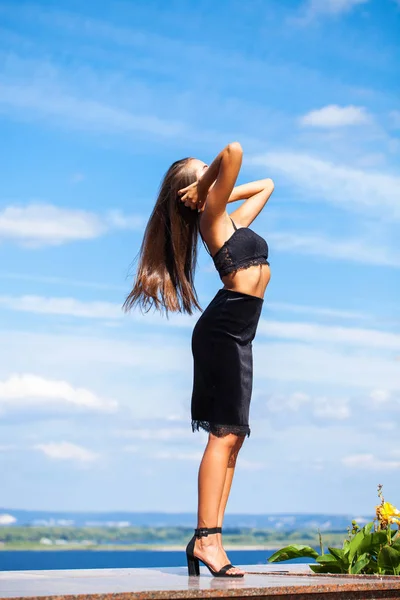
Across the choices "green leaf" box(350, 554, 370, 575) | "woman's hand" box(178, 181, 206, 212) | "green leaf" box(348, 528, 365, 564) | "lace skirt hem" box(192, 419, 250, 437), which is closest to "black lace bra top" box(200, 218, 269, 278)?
"woman's hand" box(178, 181, 206, 212)

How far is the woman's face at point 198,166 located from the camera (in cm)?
540

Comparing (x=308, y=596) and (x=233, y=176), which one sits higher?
(x=233, y=176)

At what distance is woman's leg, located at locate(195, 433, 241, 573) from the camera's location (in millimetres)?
4906

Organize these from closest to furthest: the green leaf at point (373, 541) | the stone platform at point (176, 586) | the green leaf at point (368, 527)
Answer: the stone platform at point (176, 586) < the green leaf at point (373, 541) < the green leaf at point (368, 527)

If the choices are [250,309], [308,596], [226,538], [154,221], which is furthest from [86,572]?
[226,538]

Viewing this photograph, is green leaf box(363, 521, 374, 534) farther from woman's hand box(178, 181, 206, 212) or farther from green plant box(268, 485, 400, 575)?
woman's hand box(178, 181, 206, 212)

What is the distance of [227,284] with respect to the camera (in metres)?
5.21

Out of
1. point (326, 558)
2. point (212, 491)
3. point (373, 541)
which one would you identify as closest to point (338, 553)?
point (326, 558)

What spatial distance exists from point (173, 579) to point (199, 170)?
2.21 meters

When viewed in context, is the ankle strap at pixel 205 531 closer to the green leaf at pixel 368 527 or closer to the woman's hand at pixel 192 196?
the green leaf at pixel 368 527

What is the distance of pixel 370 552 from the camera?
5.68 m

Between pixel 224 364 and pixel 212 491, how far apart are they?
0.65 meters

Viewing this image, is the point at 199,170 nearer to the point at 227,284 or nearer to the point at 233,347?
the point at 227,284

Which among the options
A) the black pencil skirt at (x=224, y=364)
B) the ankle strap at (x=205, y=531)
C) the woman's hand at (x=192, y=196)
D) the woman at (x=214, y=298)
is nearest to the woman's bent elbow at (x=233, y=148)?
the woman at (x=214, y=298)
